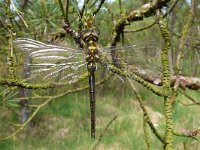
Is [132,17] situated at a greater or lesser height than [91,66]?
greater

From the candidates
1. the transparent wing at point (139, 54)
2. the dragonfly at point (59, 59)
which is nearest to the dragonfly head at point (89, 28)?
the dragonfly at point (59, 59)

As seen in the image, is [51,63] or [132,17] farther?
[132,17]

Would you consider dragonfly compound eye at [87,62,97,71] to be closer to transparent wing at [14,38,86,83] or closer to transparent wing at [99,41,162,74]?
transparent wing at [14,38,86,83]

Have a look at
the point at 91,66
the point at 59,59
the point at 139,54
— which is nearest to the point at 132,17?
the point at 139,54

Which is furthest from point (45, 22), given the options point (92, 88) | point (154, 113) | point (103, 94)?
point (103, 94)

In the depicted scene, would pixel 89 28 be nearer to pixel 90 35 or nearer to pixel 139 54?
pixel 90 35

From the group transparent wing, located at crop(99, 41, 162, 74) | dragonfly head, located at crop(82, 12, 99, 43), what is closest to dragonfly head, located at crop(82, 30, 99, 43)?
dragonfly head, located at crop(82, 12, 99, 43)

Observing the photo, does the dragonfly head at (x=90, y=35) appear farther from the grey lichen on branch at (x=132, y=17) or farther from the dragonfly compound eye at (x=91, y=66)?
the grey lichen on branch at (x=132, y=17)

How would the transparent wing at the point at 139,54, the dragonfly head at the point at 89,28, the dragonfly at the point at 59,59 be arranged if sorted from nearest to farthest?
the dragonfly head at the point at 89,28
the dragonfly at the point at 59,59
the transparent wing at the point at 139,54

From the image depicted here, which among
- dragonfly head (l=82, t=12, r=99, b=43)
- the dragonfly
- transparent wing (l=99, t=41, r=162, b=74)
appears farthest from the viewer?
transparent wing (l=99, t=41, r=162, b=74)
